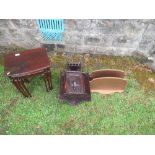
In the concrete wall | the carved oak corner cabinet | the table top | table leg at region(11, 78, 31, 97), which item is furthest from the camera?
the concrete wall

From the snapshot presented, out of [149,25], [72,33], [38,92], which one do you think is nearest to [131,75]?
[149,25]

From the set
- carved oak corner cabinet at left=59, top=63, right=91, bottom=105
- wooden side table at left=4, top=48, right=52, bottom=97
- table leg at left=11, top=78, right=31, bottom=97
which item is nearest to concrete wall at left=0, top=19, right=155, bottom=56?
carved oak corner cabinet at left=59, top=63, right=91, bottom=105

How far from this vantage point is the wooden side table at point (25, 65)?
3703 millimetres

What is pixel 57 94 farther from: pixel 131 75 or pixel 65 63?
pixel 131 75

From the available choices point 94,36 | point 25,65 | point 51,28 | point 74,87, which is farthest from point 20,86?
point 94,36

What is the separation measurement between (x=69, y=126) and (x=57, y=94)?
58 cm

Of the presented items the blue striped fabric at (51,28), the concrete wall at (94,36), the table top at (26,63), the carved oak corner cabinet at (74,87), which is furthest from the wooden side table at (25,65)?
the concrete wall at (94,36)

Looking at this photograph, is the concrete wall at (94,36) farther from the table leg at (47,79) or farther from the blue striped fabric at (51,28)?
the table leg at (47,79)

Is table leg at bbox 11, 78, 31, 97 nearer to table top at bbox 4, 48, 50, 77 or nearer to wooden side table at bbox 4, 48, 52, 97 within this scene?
wooden side table at bbox 4, 48, 52, 97

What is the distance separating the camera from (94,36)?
447cm

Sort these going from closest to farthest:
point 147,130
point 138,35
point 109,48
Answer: point 147,130, point 138,35, point 109,48

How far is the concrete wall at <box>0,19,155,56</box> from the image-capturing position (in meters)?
4.23

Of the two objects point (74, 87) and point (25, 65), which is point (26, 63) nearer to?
point (25, 65)

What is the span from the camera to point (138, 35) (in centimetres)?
436
